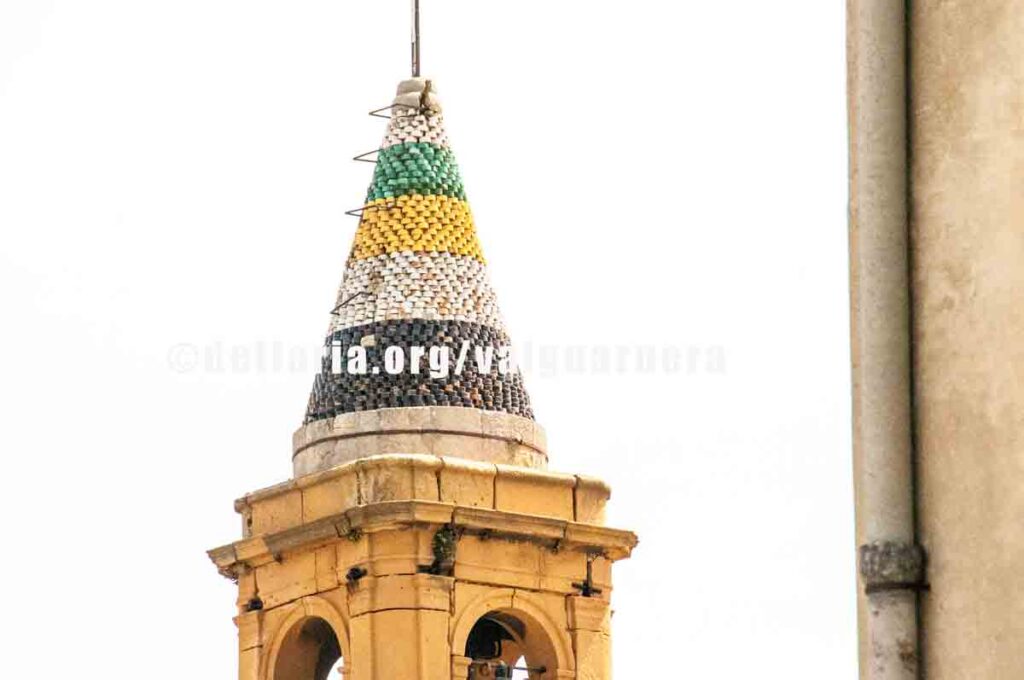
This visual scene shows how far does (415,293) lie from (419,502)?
204cm

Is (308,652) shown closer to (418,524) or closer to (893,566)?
(418,524)

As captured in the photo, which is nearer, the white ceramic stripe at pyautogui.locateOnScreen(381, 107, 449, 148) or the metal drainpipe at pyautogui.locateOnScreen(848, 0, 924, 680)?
the metal drainpipe at pyautogui.locateOnScreen(848, 0, 924, 680)

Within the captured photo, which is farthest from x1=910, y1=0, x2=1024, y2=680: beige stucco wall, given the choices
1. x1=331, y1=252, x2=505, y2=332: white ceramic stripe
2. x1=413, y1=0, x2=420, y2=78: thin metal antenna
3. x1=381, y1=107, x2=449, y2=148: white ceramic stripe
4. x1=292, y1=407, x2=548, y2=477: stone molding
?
x1=413, y1=0, x2=420, y2=78: thin metal antenna

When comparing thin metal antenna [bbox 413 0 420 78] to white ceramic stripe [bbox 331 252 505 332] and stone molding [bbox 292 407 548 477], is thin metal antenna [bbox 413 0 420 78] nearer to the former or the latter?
white ceramic stripe [bbox 331 252 505 332]

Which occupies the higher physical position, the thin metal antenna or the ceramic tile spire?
the thin metal antenna

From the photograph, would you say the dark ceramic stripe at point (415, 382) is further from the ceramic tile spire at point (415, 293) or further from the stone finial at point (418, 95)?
the stone finial at point (418, 95)

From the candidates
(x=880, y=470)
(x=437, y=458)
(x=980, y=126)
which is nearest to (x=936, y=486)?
(x=880, y=470)

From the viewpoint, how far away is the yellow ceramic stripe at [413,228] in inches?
896

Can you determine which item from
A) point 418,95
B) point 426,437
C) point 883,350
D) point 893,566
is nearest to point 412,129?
point 418,95

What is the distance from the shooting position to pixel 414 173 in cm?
2305

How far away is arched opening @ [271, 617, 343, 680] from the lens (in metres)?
22.3

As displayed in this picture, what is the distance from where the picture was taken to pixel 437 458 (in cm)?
2134

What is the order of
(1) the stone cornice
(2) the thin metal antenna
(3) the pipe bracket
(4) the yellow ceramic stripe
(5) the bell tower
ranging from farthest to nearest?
(2) the thin metal antenna < (4) the yellow ceramic stripe < (5) the bell tower < (1) the stone cornice < (3) the pipe bracket

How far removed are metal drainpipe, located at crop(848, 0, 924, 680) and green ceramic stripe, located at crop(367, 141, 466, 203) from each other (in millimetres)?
17136
